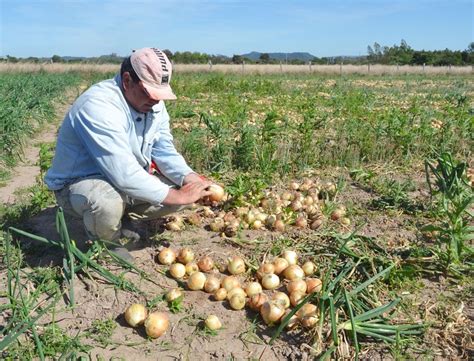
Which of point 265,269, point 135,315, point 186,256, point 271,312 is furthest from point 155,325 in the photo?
point 265,269

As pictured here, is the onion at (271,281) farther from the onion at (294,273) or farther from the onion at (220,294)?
the onion at (220,294)

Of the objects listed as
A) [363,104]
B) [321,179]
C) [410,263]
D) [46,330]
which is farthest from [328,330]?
[363,104]

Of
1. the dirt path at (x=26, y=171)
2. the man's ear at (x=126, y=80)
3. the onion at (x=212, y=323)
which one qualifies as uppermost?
the man's ear at (x=126, y=80)

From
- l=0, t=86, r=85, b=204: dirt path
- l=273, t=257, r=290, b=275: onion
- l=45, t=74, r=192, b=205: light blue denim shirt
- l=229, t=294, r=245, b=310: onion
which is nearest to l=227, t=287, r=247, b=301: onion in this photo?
l=229, t=294, r=245, b=310: onion

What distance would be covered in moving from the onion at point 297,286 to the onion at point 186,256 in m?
0.66

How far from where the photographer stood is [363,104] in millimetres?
8492

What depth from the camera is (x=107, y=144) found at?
2.59 metres

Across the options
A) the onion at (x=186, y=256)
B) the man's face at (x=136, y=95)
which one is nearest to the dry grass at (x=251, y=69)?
the man's face at (x=136, y=95)

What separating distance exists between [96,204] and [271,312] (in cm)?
117

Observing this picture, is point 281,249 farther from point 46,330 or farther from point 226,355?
point 46,330

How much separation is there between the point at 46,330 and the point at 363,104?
7.34 metres

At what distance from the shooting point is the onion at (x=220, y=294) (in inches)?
103

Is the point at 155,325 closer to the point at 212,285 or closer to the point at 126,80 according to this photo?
the point at 212,285

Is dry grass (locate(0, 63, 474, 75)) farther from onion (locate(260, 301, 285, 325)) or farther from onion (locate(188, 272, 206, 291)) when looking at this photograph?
onion (locate(260, 301, 285, 325))
